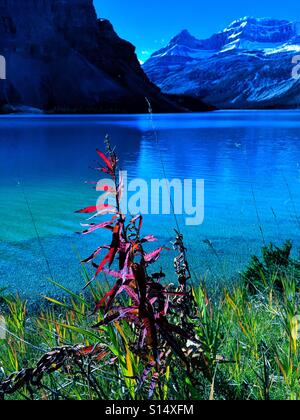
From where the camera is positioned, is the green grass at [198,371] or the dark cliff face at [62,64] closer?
the green grass at [198,371]

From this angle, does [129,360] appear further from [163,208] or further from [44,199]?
[44,199]

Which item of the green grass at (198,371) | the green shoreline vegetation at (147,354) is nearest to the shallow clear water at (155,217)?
the green shoreline vegetation at (147,354)

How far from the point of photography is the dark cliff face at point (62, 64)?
12350 cm

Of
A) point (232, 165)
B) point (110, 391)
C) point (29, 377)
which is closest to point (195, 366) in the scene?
point (110, 391)

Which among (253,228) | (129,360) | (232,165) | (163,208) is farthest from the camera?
(232,165)

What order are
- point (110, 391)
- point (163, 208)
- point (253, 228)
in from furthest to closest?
1. point (163, 208)
2. point (253, 228)
3. point (110, 391)

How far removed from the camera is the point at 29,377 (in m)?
1.78

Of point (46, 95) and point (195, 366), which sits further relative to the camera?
point (46, 95)

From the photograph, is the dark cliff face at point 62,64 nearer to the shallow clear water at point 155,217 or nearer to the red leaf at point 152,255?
the shallow clear water at point 155,217

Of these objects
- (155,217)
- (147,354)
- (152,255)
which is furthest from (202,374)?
(155,217)

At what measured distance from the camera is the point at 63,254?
8.30m

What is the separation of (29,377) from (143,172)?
18164 mm
